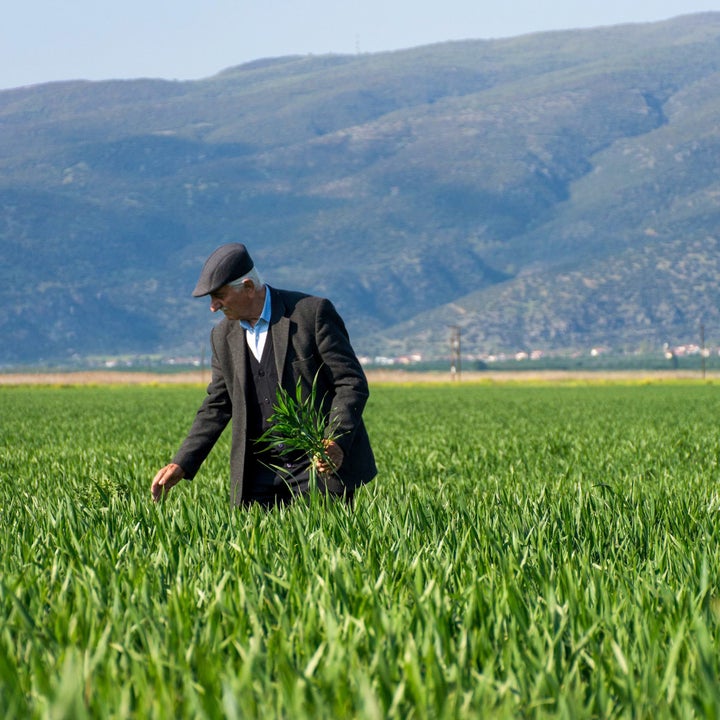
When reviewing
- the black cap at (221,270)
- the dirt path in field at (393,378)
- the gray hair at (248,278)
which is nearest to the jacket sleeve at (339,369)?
the gray hair at (248,278)

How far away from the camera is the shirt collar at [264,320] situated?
21.4 ft

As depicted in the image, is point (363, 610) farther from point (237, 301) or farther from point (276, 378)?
point (276, 378)

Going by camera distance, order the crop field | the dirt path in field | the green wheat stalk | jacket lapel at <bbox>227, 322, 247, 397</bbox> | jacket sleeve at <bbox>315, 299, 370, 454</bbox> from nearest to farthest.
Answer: the crop field → the green wheat stalk → jacket sleeve at <bbox>315, 299, 370, 454</bbox> → jacket lapel at <bbox>227, 322, 247, 397</bbox> → the dirt path in field

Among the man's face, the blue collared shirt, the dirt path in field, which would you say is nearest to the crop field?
the blue collared shirt

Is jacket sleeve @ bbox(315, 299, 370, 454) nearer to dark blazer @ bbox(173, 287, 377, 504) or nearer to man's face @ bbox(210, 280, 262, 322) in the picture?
dark blazer @ bbox(173, 287, 377, 504)

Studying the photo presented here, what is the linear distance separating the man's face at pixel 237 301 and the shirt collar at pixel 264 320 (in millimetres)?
56

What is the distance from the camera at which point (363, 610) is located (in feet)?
12.5

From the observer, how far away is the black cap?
595cm

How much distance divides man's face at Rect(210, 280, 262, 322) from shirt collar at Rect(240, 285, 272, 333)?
2.2 inches

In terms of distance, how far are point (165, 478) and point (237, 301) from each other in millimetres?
1136

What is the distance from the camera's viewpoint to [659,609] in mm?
3957

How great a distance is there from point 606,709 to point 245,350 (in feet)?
13.1

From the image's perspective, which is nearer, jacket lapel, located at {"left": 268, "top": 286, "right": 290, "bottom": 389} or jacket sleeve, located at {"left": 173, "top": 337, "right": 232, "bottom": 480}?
jacket lapel, located at {"left": 268, "top": 286, "right": 290, "bottom": 389}

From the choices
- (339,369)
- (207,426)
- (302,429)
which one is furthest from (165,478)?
(302,429)
